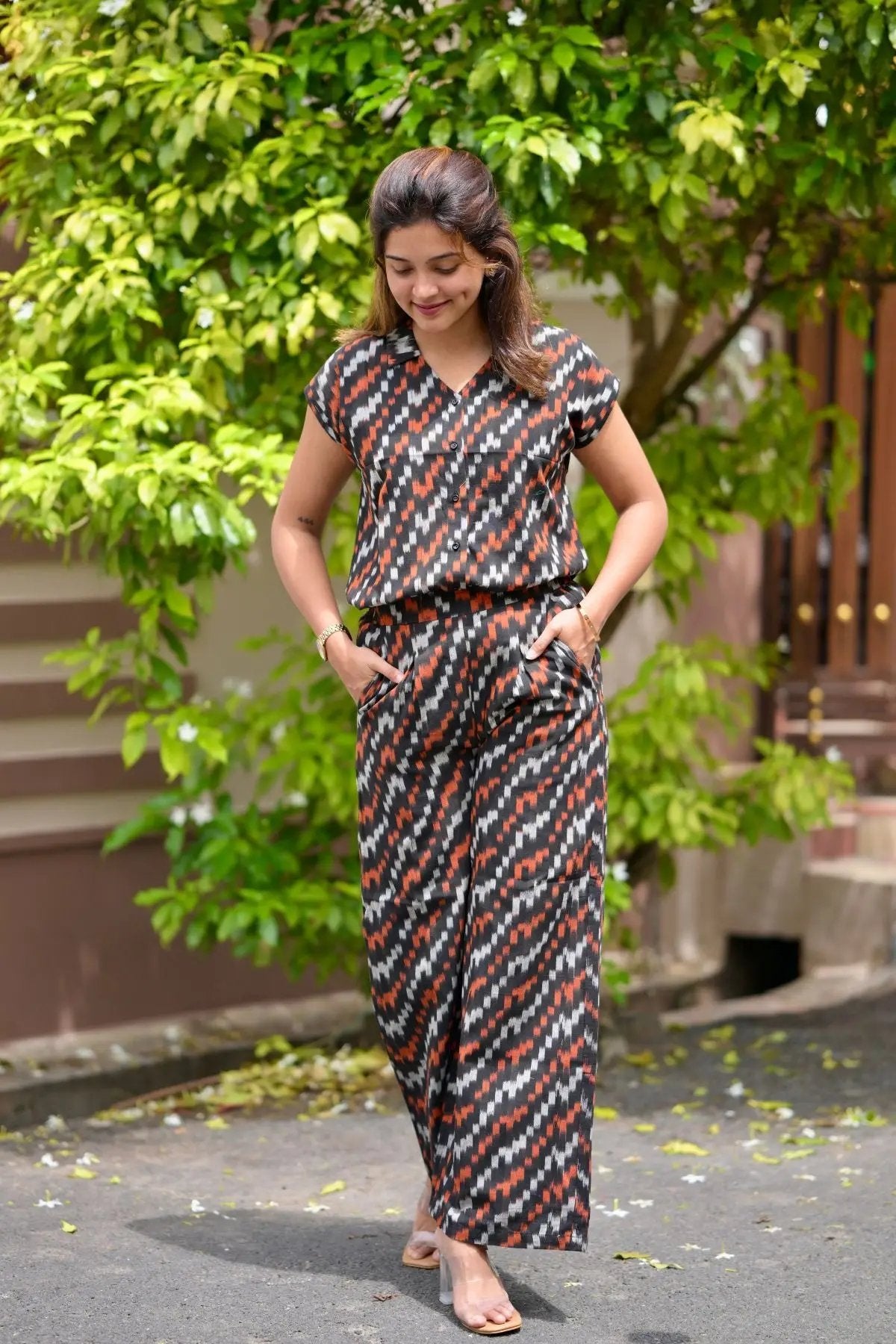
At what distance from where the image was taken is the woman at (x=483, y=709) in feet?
10.4

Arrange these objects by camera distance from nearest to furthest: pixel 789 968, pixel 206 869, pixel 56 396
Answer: pixel 56 396 < pixel 206 869 < pixel 789 968

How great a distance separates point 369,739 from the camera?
10.8 feet

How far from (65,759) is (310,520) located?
216cm

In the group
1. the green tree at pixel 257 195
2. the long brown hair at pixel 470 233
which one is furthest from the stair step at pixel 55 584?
the long brown hair at pixel 470 233

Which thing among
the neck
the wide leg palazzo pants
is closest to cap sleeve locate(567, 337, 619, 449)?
the neck

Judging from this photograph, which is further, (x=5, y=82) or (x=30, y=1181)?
(x=5, y=82)

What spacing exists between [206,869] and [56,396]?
128 centimetres

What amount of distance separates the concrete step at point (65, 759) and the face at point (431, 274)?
7.89ft

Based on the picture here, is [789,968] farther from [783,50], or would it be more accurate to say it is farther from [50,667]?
[783,50]

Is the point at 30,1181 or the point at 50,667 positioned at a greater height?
the point at 50,667

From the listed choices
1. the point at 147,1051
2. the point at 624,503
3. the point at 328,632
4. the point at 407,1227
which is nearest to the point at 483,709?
the point at 328,632

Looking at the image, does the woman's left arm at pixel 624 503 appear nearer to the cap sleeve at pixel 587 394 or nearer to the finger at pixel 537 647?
the cap sleeve at pixel 587 394

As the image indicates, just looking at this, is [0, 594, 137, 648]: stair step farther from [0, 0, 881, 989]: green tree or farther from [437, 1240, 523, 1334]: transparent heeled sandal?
[437, 1240, 523, 1334]: transparent heeled sandal

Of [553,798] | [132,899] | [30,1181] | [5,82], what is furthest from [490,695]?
[132,899]
